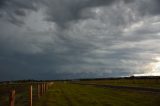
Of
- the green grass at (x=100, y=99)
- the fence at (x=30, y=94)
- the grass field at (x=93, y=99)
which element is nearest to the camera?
the fence at (x=30, y=94)

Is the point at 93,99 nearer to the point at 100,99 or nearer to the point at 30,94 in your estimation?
the point at 100,99

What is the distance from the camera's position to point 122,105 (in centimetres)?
2641

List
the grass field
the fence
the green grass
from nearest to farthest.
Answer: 1. the fence
2. the green grass
3. the grass field

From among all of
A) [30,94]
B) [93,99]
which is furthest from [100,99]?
[30,94]

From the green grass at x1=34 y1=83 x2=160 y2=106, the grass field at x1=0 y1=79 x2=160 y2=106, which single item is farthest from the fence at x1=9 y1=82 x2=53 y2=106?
the green grass at x1=34 y1=83 x2=160 y2=106

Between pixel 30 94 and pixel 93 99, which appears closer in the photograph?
pixel 30 94

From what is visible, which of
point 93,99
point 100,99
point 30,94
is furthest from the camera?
point 100,99

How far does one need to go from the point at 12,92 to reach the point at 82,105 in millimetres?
12573

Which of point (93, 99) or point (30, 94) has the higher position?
point (30, 94)

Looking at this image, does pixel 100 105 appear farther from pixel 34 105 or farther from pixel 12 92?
pixel 12 92

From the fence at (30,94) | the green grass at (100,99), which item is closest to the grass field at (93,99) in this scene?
the green grass at (100,99)

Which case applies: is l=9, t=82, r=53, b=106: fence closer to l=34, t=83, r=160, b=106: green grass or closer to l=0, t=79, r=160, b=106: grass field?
l=0, t=79, r=160, b=106: grass field

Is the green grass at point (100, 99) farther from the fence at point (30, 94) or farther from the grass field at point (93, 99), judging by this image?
the fence at point (30, 94)

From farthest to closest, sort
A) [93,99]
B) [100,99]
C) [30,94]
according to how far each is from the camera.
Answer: [100,99]
[93,99]
[30,94]
